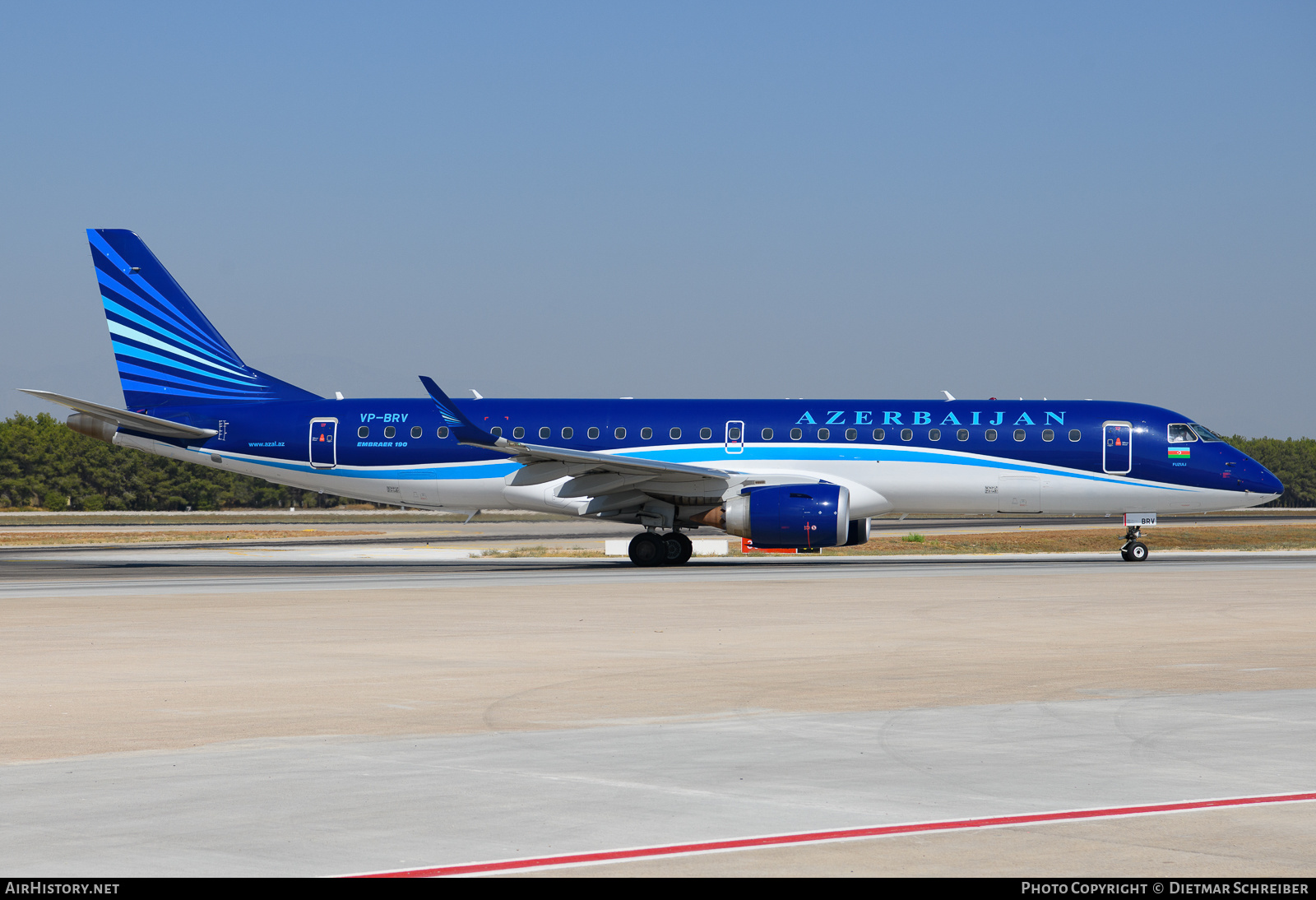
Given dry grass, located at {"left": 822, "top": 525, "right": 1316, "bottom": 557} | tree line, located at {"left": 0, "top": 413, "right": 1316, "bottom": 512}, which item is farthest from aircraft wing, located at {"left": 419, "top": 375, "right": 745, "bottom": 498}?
tree line, located at {"left": 0, "top": 413, "right": 1316, "bottom": 512}

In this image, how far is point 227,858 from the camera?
6.84 metres

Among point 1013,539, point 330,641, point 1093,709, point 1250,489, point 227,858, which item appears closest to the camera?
point 227,858

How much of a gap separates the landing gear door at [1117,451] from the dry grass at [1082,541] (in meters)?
9.19

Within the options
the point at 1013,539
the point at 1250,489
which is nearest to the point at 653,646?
the point at 1250,489

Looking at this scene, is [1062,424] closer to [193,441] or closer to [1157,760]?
[193,441]

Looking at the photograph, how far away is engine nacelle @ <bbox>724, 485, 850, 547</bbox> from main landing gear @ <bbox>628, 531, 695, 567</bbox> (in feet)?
9.00

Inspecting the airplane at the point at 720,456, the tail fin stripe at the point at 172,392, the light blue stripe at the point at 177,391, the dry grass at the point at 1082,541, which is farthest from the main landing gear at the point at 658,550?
the tail fin stripe at the point at 172,392

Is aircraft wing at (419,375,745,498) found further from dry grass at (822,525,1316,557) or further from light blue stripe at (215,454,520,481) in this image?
dry grass at (822,525,1316,557)

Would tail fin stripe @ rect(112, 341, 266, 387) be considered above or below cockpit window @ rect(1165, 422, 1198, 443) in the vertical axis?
above

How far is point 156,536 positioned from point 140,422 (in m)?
25.4

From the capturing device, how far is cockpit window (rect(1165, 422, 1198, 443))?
3391 cm

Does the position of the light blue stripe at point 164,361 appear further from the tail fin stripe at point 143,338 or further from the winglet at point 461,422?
the winglet at point 461,422

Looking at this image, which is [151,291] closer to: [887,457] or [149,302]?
[149,302]
